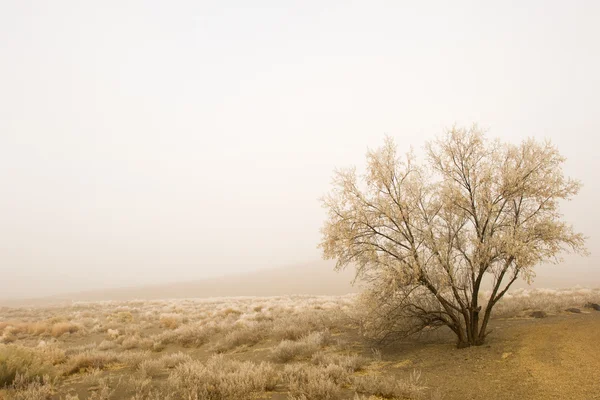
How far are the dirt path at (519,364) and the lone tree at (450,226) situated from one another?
897 millimetres

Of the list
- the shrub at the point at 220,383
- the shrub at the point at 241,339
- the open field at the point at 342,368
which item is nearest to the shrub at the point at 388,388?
the open field at the point at 342,368

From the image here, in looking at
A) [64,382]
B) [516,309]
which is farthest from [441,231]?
[64,382]

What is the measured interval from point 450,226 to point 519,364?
159 inches

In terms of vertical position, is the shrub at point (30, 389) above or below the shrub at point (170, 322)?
above

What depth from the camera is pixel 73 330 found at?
736 inches

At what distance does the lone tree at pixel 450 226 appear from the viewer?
30.1 ft

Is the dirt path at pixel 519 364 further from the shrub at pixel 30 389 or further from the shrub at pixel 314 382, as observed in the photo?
the shrub at pixel 30 389

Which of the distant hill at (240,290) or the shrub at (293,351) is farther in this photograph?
the distant hill at (240,290)

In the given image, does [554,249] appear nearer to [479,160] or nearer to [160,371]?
[479,160]

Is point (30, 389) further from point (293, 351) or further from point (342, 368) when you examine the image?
point (342, 368)

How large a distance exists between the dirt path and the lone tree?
0.90 metres

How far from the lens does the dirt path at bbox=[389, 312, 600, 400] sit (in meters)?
6.61

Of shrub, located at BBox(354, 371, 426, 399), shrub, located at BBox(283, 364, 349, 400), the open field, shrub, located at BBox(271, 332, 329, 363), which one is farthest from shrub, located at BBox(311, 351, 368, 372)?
shrub, located at BBox(354, 371, 426, 399)

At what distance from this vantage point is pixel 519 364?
788 cm
